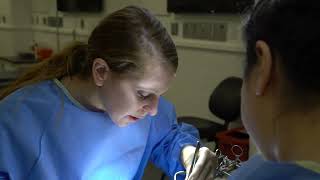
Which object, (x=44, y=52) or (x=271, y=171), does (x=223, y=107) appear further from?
(x=44, y=52)

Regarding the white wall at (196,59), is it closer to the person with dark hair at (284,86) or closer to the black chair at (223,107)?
the black chair at (223,107)

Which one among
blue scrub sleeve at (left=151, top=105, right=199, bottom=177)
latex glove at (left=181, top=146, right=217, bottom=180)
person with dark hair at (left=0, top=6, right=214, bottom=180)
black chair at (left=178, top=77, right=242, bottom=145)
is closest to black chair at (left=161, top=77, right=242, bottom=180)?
black chair at (left=178, top=77, right=242, bottom=145)

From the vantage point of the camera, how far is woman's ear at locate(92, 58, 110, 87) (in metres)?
1.09

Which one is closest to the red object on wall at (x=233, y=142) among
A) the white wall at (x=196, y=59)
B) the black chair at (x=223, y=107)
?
the black chair at (x=223, y=107)

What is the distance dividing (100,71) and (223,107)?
4.83 ft

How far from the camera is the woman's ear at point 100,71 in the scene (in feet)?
3.58

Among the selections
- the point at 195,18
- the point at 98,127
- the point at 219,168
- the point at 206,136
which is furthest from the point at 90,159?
the point at 195,18

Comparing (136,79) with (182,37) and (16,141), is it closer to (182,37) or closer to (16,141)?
(16,141)

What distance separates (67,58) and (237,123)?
167 cm

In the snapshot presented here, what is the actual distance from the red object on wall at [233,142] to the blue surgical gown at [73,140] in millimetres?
821

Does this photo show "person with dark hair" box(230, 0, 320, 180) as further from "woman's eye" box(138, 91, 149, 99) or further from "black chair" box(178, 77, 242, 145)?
"black chair" box(178, 77, 242, 145)

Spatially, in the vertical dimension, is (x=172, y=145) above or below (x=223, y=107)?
above

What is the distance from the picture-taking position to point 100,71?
3.64 ft

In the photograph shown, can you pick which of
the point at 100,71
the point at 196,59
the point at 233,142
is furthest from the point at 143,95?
the point at 196,59
